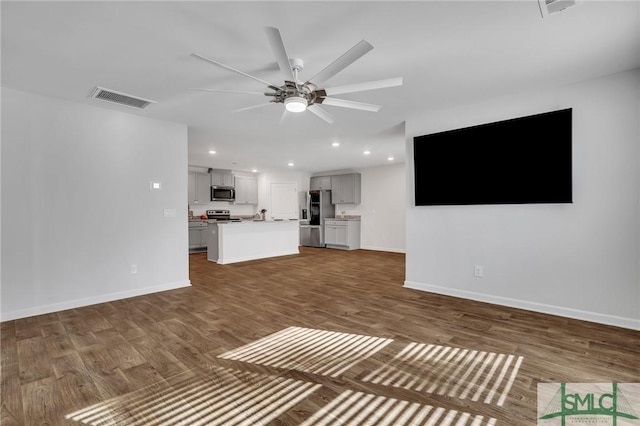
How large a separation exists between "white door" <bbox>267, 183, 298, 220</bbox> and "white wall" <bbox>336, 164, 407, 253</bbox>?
6.81 ft

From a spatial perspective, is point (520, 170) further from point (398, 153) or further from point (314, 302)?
point (398, 153)

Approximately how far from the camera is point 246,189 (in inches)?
390

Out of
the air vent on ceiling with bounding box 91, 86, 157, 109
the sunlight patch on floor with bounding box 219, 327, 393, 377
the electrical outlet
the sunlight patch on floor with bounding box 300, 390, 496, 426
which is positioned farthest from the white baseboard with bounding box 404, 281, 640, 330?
the air vent on ceiling with bounding box 91, 86, 157, 109

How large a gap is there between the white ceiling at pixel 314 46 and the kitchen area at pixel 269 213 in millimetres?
3941

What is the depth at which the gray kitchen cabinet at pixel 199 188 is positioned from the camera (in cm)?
865

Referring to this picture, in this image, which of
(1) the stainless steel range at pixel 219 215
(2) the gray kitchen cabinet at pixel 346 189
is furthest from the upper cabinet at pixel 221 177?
(2) the gray kitchen cabinet at pixel 346 189

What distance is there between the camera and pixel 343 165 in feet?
29.2

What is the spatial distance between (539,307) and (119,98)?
5327 mm

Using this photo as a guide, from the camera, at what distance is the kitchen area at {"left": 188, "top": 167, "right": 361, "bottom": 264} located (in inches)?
287

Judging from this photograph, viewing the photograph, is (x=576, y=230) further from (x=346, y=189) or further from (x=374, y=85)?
(x=346, y=189)

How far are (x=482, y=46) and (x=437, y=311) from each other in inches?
104

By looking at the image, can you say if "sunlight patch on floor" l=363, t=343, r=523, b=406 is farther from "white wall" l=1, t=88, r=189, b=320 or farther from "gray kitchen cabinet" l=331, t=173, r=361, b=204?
"gray kitchen cabinet" l=331, t=173, r=361, b=204

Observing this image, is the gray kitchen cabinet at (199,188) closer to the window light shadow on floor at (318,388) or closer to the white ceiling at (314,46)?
the white ceiling at (314,46)

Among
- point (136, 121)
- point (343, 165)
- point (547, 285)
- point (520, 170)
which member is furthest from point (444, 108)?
point (343, 165)
